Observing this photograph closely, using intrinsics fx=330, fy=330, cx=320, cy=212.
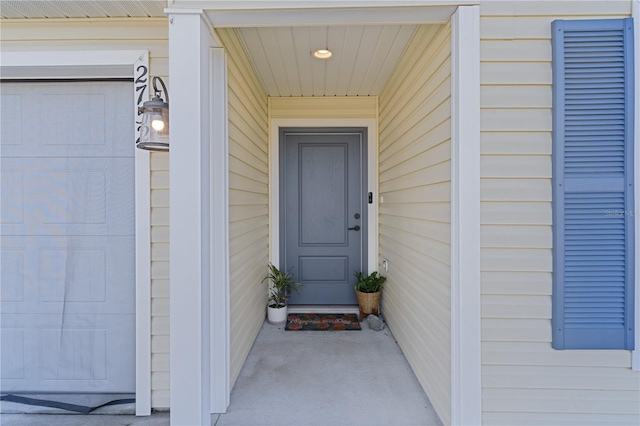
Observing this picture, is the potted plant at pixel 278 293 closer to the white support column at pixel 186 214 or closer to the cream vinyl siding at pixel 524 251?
the white support column at pixel 186 214

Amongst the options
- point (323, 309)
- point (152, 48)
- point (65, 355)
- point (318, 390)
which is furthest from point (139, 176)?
point (323, 309)

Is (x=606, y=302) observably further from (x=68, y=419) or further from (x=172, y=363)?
(x=68, y=419)

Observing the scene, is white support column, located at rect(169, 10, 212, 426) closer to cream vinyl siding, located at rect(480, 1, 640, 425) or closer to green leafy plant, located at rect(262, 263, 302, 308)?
cream vinyl siding, located at rect(480, 1, 640, 425)

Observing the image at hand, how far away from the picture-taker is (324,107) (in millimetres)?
3592

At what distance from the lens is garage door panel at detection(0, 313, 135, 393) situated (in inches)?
80.7

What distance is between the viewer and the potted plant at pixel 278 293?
11.0 feet

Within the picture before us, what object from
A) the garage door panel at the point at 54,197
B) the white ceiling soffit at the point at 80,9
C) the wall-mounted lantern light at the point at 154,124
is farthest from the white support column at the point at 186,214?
the garage door panel at the point at 54,197

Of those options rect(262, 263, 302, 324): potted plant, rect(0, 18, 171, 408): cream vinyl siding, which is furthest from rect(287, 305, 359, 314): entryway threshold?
rect(0, 18, 171, 408): cream vinyl siding

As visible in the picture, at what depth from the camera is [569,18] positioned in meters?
1.62

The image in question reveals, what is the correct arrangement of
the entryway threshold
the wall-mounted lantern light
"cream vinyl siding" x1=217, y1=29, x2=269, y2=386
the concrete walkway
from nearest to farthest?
1. the wall-mounted lantern light
2. the concrete walkway
3. "cream vinyl siding" x1=217, y1=29, x2=269, y2=386
4. the entryway threshold

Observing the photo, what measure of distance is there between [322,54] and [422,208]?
1341 millimetres

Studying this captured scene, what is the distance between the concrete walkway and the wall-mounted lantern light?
5.11 ft

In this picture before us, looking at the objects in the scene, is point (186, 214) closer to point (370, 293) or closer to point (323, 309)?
point (370, 293)

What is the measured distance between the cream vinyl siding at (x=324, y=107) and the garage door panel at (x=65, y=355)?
2.51 m
